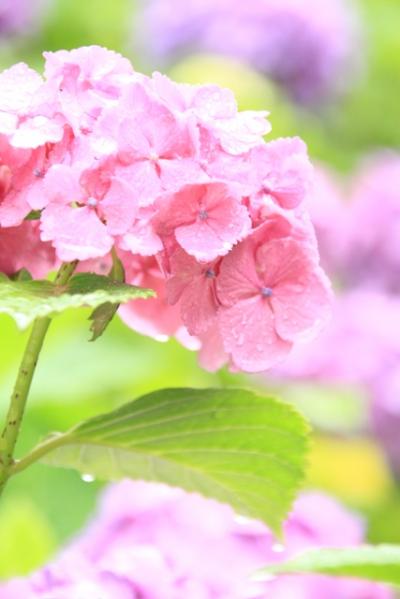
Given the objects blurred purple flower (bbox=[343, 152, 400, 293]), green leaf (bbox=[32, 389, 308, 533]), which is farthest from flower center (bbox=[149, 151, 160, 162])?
blurred purple flower (bbox=[343, 152, 400, 293])

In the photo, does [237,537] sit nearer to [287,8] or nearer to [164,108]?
[164,108]

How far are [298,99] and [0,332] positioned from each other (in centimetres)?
149

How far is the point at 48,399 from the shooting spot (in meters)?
1.65

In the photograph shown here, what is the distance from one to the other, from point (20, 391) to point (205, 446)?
101 millimetres

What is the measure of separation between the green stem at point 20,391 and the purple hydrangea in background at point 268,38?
223 cm

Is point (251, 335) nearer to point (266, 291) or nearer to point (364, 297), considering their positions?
point (266, 291)

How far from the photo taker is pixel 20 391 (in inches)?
28.8

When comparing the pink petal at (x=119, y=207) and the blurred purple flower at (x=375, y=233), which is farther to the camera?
the blurred purple flower at (x=375, y=233)

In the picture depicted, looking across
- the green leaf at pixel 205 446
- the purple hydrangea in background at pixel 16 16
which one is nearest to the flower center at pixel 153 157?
the green leaf at pixel 205 446

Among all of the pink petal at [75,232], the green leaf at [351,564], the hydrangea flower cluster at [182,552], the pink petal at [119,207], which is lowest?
the hydrangea flower cluster at [182,552]

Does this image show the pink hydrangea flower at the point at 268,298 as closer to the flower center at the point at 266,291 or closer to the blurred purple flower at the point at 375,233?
the flower center at the point at 266,291

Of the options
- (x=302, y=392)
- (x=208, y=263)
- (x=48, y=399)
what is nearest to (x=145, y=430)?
(x=208, y=263)

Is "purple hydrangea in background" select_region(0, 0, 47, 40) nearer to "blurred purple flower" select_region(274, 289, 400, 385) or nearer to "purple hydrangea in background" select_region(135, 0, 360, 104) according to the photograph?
"purple hydrangea in background" select_region(135, 0, 360, 104)

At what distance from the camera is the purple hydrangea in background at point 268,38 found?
3018 mm
